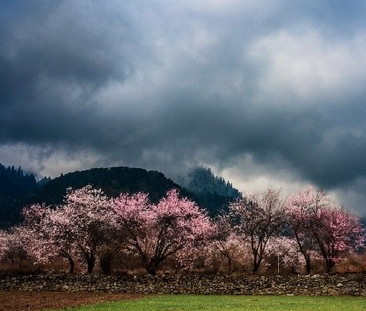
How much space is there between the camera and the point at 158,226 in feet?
197

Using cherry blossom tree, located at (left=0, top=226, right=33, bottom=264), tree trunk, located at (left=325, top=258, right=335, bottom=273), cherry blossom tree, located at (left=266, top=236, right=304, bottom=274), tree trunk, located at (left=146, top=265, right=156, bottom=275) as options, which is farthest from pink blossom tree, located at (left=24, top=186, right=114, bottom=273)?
tree trunk, located at (left=325, top=258, right=335, bottom=273)

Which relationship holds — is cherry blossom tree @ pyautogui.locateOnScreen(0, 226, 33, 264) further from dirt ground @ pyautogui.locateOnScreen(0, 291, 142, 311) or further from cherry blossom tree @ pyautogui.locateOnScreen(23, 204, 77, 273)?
dirt ground @ pyautogui.locateOnScreen(0, 291, 142, 311)

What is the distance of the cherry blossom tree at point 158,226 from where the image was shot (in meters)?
59.8

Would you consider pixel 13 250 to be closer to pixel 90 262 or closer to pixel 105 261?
pixel 90 262

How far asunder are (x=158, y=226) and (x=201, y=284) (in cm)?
1366

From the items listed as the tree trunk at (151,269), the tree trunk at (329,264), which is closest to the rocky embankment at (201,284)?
the tree trunk at (151,269)

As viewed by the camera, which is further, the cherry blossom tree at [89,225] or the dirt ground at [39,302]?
the cherry blossom tree at [89,225]

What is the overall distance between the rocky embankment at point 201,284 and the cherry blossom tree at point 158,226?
8171 millimetres

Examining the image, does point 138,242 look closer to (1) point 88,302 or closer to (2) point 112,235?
(2) point 112,235

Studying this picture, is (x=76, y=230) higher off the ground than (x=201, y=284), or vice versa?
(x=76, y=230)

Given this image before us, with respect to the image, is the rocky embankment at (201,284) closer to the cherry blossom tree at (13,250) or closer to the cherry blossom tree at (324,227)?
the cherry blossom tree at (324,227)

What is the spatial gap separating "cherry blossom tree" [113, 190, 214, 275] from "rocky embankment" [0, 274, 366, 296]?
8.17 metres

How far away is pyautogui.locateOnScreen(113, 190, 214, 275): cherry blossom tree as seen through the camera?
59.8 meters

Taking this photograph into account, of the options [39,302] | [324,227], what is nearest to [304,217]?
[324,227]
